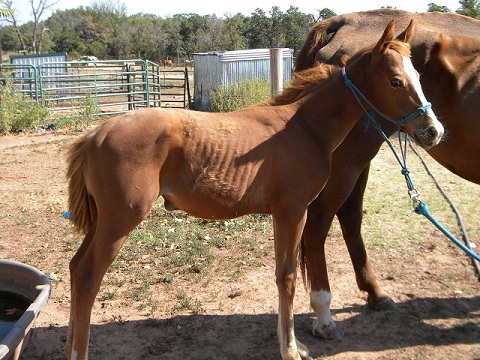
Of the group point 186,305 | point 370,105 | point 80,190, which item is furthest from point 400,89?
point 186,305

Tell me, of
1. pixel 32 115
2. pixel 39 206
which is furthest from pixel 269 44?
pixel 39 206

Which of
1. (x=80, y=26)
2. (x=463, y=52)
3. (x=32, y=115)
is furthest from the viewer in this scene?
(x=80, y=26)

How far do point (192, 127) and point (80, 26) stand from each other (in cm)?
5575

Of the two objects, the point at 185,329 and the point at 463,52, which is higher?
the point at 463,52

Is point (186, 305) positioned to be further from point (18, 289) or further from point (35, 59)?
point (35, 59)

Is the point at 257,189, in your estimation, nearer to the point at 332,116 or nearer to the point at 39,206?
the point at 332,116

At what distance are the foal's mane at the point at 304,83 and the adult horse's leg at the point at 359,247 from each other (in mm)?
1042

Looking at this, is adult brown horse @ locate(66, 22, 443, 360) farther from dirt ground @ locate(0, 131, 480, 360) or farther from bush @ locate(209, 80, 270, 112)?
bush @ locate(209, 80, 270, 112)

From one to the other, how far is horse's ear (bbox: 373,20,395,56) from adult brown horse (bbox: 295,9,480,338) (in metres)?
0.75

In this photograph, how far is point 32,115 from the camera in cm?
1309

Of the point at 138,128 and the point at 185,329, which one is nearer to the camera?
the point at 138,128

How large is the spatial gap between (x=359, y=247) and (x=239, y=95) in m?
11.6

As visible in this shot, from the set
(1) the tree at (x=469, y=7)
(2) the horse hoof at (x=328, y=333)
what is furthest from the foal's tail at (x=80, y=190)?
(1) the tree at (x=469, y=7)

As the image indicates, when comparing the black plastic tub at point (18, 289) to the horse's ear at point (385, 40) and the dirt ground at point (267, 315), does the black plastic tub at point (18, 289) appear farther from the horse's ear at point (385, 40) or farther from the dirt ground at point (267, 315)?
the horse's ear at point (385, 40)
